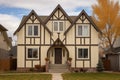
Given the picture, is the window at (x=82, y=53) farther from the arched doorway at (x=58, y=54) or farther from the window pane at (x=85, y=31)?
the window pane at (x=85, y=31)

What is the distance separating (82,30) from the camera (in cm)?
5203

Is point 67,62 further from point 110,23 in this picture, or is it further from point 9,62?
point 110,23

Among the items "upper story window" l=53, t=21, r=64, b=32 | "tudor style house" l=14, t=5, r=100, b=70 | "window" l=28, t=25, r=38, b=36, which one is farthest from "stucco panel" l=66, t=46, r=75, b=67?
"window" l=28, t=25, r=38, b=36

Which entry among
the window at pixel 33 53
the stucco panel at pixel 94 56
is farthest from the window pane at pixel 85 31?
the window at pixel 33 53

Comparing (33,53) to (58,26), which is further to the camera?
(58,26)

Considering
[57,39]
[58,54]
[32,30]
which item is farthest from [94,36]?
[32,30]

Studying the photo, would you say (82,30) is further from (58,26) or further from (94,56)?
(94,56)

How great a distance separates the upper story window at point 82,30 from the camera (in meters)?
51.9

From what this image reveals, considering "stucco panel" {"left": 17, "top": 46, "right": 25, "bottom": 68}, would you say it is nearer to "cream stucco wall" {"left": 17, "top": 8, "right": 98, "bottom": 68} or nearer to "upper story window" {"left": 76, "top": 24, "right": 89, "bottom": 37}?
"cream stucco wall" {"left": 17, "top": 8, "right": 98, "bottom": 68}

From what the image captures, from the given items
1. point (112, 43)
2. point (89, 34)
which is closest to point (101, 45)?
point (112, 43)

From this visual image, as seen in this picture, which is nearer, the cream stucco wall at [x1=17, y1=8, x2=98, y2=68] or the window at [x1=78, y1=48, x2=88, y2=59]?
the cream stucco wall at [x1=17, y1=8, x2=98, y2=68]

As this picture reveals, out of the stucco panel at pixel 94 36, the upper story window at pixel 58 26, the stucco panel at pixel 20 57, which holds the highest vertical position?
the upper story window at pixel 58 26

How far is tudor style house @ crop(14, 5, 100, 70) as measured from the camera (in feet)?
169

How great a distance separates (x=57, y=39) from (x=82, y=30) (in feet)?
12.9
